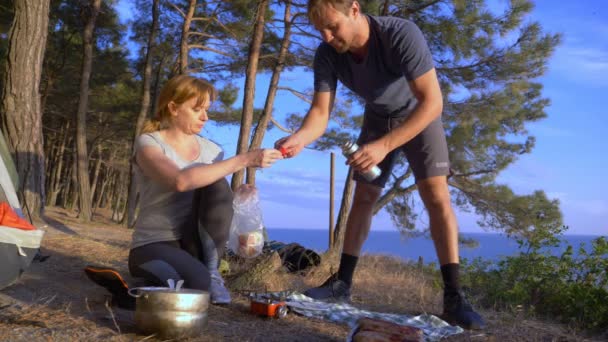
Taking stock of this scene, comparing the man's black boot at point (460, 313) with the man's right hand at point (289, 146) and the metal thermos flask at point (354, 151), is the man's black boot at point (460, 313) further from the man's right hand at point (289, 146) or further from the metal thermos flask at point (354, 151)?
the man's right hand at point (289, 146)

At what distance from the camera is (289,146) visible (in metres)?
2.61

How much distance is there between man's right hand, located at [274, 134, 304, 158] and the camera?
102 inches

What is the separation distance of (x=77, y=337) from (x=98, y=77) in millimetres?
15184

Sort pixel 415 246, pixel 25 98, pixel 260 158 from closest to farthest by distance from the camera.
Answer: pixel 260 158
pixel 25 98
pixel 415 246

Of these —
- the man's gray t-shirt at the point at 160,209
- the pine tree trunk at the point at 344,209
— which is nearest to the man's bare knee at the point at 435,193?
the man's gray t-shirt at the point at 160,209

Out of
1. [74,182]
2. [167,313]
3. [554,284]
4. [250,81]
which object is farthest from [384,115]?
[74,182]

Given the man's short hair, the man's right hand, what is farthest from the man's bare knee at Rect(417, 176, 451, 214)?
the man's short hair

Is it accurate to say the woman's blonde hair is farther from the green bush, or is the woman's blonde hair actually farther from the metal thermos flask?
the green bush

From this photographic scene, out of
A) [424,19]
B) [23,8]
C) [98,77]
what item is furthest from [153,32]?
[23,8]

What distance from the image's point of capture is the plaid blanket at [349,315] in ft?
7.97

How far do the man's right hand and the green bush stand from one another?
162 centimetres

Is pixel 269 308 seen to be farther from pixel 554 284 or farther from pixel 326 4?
pixel 554 284

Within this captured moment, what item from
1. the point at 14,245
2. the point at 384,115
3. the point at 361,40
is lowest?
the point at 14,245

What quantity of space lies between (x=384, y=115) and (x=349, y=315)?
103 centimetres
